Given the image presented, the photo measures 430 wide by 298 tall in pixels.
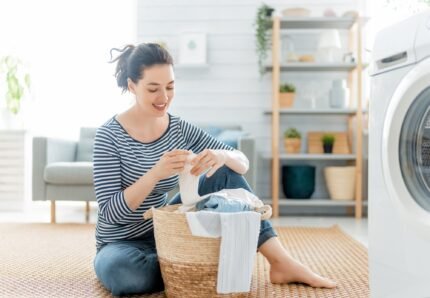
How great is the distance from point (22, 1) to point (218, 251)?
4.14 m

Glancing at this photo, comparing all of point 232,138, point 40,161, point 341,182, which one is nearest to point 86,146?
point 40,161

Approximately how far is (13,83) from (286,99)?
88.2 inches

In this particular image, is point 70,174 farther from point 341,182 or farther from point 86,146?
point 341,182

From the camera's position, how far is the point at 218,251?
1481mm

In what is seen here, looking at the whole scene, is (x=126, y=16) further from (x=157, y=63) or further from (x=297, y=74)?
(x=157, y=63)

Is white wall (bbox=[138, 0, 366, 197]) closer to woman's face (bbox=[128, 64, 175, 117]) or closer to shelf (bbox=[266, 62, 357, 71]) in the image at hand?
shelf (bbox=[266, 62, 357, 71])

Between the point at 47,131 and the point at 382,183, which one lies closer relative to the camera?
the point at 382,183

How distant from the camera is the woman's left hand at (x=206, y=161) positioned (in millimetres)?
1593

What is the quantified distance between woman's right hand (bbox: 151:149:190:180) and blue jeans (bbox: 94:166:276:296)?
0.25 m

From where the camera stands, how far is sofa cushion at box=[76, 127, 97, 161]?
4168mm

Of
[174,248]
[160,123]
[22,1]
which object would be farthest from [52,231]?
[22,1]

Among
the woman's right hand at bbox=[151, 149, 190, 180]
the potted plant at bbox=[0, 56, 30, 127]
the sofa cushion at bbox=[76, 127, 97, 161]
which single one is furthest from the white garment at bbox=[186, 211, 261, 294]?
the potted plant at bbox=[0, 56, 30, 127]

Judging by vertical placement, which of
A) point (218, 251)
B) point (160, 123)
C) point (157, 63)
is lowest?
point (218, 251)

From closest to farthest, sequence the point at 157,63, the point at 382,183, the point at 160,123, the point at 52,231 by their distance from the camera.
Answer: the point at 382,183 < the point at 157,63 < the point at 160,123 < the point at 52,231
